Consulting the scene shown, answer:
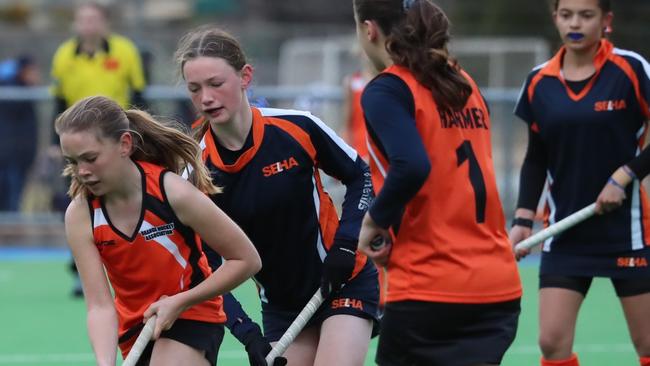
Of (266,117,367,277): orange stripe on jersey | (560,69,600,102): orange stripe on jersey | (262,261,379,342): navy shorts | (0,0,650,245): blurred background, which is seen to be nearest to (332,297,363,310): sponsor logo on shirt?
(262,261,379,342): navy shorts

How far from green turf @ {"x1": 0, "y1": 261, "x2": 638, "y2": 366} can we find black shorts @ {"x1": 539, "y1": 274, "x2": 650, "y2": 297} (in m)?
1.95

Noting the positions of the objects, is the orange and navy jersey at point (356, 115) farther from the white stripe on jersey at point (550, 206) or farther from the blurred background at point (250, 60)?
the white stripe on jersey at point (550, 206)

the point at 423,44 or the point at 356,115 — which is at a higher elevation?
the point at 423,44

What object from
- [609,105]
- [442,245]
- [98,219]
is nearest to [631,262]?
[609,105]

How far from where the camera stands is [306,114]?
4.92m

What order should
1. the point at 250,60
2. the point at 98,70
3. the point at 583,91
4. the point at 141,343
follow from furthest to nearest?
the point at 98,70, the point at 250,60, the point at 583,91, the point at 141,343

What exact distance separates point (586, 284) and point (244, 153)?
151cm

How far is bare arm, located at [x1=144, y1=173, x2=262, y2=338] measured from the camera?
4.38m

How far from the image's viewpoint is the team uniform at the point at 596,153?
5.27 meters

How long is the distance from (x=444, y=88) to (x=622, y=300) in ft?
5.86

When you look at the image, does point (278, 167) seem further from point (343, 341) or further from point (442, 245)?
point (442, 245)

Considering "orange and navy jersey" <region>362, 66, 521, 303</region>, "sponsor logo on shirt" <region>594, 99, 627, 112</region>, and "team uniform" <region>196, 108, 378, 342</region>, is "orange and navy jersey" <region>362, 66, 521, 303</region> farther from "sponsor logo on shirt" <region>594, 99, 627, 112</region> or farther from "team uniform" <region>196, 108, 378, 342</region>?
"sponsor logo on shirt" <region>594, 99, 627, 112</region>

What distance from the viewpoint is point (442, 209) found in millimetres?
3977

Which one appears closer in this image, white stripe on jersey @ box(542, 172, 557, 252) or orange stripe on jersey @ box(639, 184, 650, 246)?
orange stripe on jersey @ box(639, 184, 650, 246)
